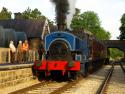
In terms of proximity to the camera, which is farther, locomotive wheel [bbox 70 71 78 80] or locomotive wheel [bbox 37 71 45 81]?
locomotive wheel [bbox 70 71 78 80]

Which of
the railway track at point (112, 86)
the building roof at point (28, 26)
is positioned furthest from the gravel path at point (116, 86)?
the building roof at point (28, 26)

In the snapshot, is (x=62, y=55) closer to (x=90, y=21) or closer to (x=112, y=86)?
(x=112, y=86)

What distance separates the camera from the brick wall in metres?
18.4

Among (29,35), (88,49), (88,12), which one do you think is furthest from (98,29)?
(88,49)

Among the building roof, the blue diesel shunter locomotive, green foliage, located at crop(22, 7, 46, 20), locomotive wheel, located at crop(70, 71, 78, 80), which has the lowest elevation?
locomotive wheel, located at crop(70, 71, 78, 80)

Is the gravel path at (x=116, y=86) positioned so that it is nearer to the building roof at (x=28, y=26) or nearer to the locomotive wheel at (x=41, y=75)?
the locomotive wheel at (x=41, y=75)

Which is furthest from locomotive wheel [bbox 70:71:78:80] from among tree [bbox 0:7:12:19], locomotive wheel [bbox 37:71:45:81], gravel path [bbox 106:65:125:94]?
tree [bbox 0:7:12:19]

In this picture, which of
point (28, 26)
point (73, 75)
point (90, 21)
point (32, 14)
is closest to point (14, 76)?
point (73, 75)

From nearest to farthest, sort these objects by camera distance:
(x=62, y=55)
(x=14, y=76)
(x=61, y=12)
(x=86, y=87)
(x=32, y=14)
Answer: (x=14, y=76) < (x=86, y=87) < (x=62, y=55) < (x=61, y=12) < (x=32, y=14)

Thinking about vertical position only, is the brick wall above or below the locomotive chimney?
below

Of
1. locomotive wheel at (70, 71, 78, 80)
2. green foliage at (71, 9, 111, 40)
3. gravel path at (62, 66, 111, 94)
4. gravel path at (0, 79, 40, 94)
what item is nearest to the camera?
gravel path at (0, 79, 40, 94)

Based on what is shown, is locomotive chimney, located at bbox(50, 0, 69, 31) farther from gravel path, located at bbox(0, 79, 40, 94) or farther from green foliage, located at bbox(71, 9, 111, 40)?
green foliage, located at bbox(71, 9, 111, 40)

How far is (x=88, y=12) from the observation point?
475ft

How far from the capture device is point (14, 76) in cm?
2014
